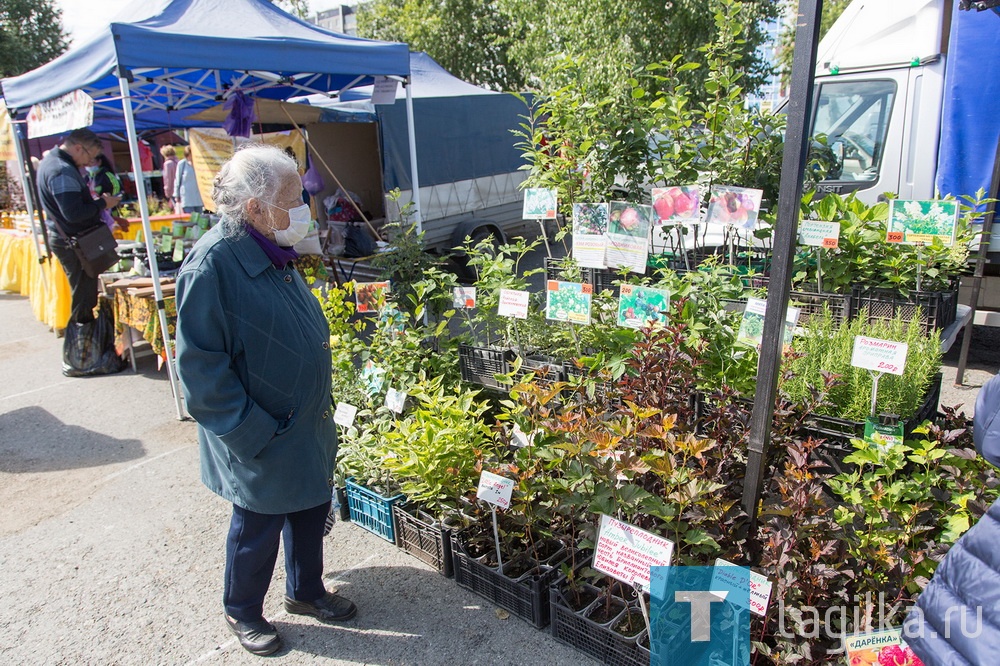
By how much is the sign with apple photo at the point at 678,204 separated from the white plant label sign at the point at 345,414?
66.1 inches

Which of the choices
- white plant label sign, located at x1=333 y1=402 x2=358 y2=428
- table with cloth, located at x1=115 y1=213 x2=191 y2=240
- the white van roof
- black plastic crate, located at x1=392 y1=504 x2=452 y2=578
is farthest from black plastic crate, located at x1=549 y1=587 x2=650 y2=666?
table with cloth, located at x1=115 y1=213 x2=191 y2=240

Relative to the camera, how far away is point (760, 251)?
14.0 feet

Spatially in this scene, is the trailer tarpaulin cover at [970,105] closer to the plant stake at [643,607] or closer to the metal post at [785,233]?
the metal post at [785,233]

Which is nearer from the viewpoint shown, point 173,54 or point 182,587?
point 182,587

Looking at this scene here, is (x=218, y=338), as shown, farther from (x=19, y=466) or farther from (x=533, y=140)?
(x=19, y=466)

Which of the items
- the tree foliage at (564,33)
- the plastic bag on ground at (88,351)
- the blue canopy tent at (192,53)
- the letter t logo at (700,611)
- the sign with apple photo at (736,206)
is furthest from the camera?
the tree foliage at (564,33)

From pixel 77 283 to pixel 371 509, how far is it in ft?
12.9

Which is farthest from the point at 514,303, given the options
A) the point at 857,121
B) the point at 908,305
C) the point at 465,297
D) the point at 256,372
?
the point at 857,121

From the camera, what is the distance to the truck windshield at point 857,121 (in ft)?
16.4

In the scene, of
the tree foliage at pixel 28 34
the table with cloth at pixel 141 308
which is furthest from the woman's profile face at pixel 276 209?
the tree foliage at pixel 28 34

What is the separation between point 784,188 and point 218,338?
5.43ft

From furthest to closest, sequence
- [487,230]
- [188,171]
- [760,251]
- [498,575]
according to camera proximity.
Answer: [188,171] → [487,230] → [760,251] → [498,575]

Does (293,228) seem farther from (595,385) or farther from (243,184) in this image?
(595,385)

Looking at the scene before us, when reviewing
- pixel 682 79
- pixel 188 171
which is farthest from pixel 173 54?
pixel 682 79
